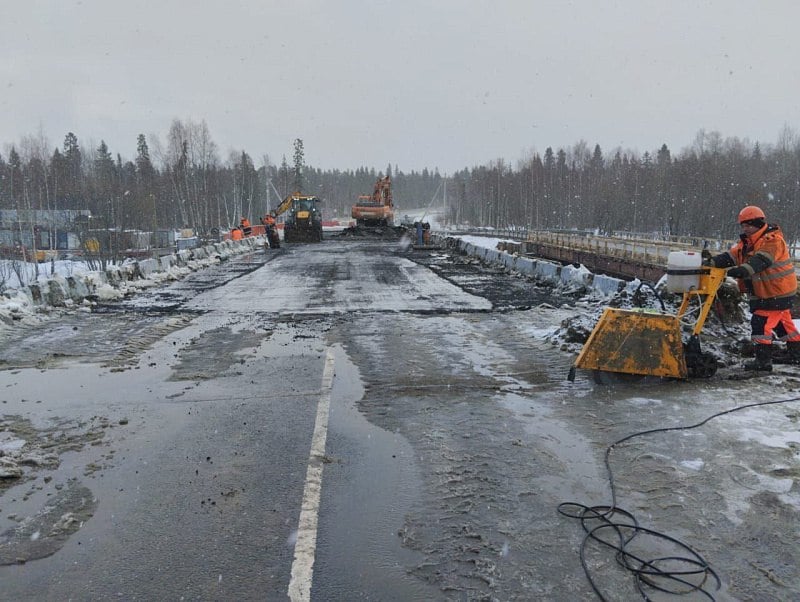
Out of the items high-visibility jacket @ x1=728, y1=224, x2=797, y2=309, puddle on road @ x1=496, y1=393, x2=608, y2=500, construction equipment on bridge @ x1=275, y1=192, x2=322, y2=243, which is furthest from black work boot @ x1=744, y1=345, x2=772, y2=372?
construction equipment on bridge @ x1=275, y1=192, x2=322, y2=243

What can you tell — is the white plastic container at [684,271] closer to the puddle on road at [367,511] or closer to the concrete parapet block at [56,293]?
the puddle on road at [367,511]

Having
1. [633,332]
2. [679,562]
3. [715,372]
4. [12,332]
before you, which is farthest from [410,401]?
[12,332]

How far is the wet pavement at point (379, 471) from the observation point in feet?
10.1

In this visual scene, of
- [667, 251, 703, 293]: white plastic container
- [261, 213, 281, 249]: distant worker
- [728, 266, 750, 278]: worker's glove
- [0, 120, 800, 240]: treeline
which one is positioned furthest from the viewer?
[0, 120, 800, 240]: treeline

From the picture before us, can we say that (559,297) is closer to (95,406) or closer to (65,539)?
(95,406)

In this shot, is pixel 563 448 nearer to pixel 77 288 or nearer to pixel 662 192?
pixel 77 288

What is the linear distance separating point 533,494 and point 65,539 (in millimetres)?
2954

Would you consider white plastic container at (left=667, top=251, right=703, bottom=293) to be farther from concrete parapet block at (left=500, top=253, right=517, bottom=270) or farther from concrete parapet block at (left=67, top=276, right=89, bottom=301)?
concrete parapet block at (left=500, top=253, right=517, bottom=270)

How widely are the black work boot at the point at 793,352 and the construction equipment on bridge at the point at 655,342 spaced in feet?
4.14

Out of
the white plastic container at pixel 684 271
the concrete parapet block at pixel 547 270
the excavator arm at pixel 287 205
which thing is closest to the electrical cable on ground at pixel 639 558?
the white plastic container at pixel 684 271

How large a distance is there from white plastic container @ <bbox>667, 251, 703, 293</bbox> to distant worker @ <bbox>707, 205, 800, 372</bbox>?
197 millimetres

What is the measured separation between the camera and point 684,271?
6598mm

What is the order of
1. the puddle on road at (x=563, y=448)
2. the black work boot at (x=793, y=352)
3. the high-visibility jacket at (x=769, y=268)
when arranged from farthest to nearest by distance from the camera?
the black work boot at (x=793, y=352)
the high-visibility jacket at (x=769, y=268)
the puddle on road at (x=563, y=448)

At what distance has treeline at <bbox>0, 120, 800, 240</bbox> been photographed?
63031 mm
